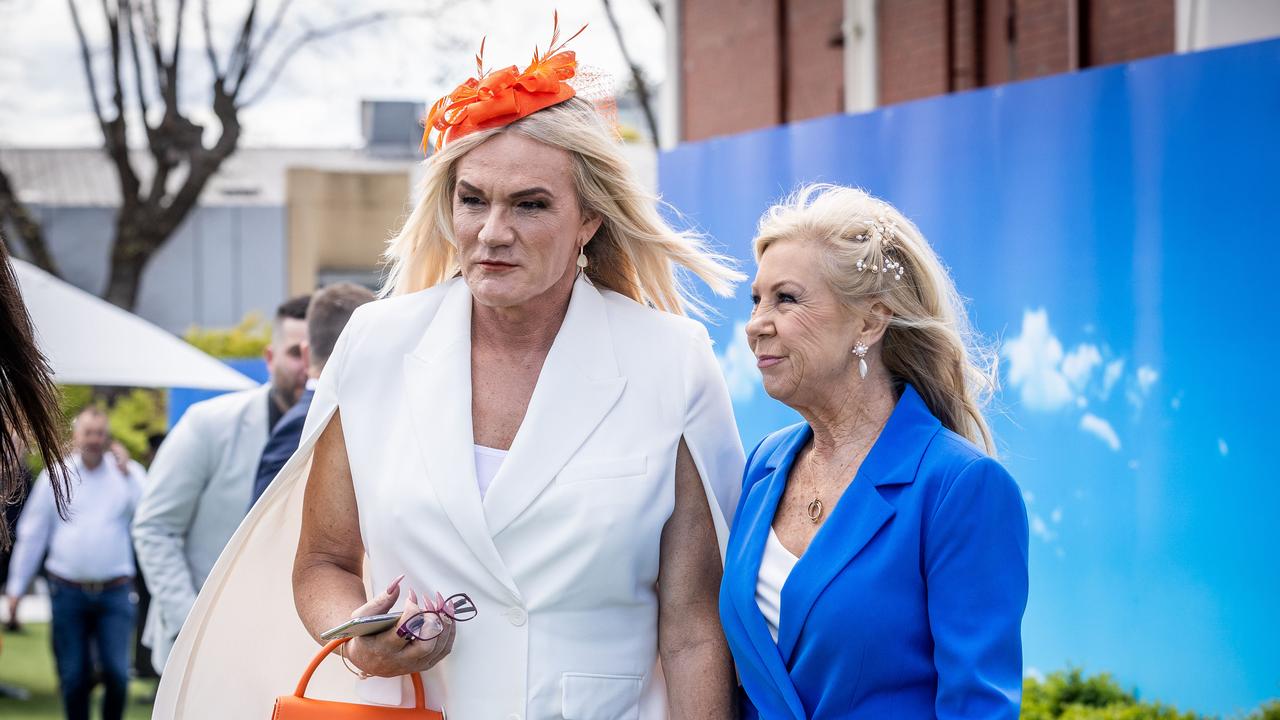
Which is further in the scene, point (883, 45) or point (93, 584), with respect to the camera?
point (883, 45)

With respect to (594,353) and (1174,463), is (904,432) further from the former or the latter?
(1174,463)

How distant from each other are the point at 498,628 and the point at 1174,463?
10.5 ft

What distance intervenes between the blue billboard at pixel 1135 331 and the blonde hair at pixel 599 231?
6.44 feet

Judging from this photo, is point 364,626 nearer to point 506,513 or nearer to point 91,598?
point 506,513

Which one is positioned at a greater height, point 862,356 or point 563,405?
point 862,356

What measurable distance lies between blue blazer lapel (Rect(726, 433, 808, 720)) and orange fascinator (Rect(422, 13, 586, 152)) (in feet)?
2.82

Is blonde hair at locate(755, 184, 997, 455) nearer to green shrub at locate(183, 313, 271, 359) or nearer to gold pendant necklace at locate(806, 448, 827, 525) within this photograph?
gold pendant necklace at locate(806, 448, 827, 525)

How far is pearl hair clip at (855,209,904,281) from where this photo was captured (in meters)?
2.66

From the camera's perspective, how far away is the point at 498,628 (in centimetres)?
273

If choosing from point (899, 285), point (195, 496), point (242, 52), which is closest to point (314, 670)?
point (899, 285)

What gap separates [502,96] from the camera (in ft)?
9.34

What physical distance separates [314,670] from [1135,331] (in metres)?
3.55

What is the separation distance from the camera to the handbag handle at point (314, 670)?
8.60 feet

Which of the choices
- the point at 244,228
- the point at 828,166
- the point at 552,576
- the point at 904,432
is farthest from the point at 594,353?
the point at 244,228
